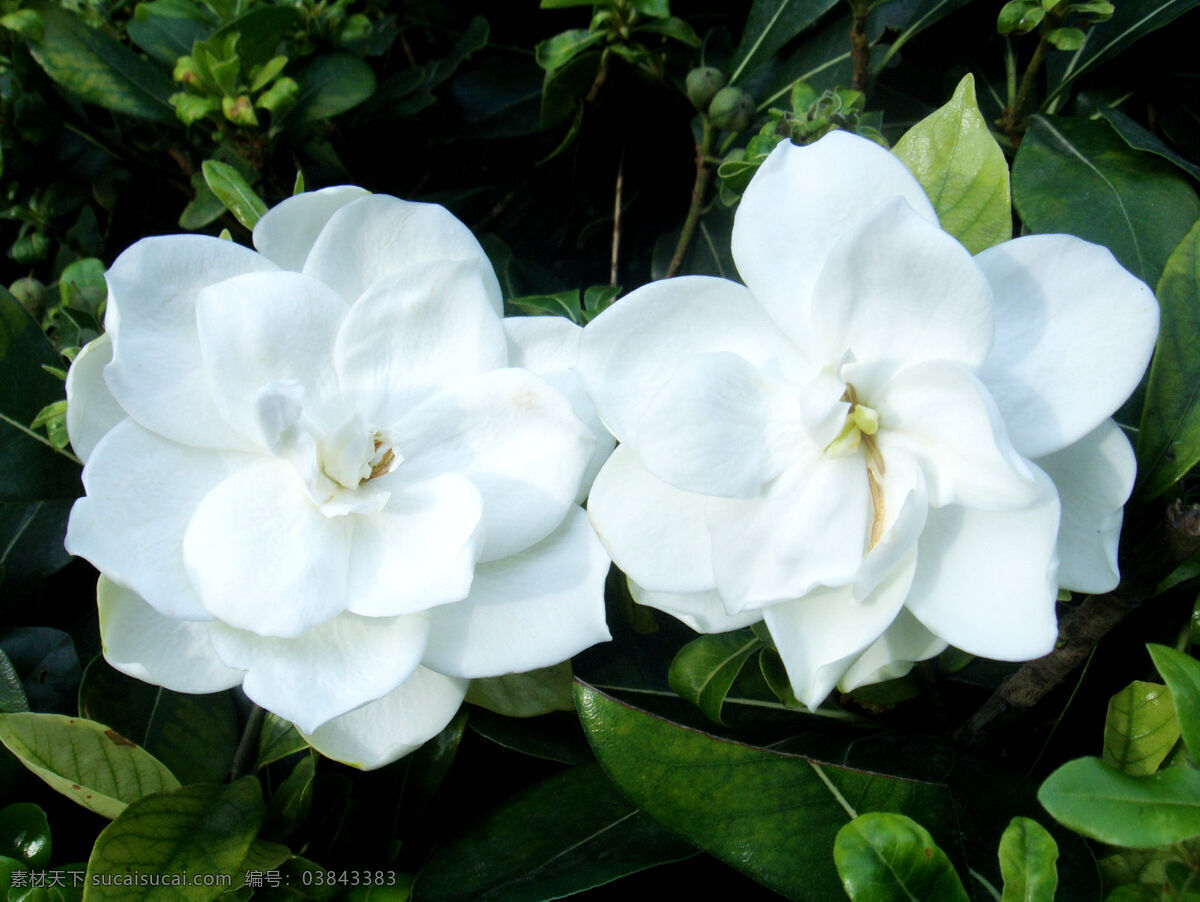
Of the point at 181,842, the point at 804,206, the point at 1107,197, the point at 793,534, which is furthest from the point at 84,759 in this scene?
the point at 1107,197

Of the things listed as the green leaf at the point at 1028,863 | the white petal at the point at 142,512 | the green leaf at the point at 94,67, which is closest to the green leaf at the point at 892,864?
the green leaf at the point at 1028,863

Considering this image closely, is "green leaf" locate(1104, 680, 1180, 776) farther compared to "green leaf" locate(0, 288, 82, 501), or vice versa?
"green leaf" locate(0, 288, 82, 501)

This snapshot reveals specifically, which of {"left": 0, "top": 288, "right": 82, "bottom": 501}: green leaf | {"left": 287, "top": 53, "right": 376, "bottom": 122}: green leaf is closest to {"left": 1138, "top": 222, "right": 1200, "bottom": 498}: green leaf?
{"left": 287, "top": 53, "right": 376, "bottom": 122}: green leaf

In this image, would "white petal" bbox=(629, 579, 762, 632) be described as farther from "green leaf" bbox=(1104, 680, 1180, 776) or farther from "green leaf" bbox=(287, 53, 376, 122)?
"green leaf" bbox=(287, 53, 376, 122)

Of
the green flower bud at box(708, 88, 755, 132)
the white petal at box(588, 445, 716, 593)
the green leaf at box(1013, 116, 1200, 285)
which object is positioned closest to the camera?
the white petal at box(588, 445, 716, 593)

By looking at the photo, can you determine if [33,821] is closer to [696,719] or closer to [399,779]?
[399,779]

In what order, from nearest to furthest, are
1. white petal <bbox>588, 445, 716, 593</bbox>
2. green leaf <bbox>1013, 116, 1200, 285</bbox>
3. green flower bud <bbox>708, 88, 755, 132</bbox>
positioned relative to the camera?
white petal <bbox>588, 445, 716, 593</bbox>
green leaf <bbox>1013, 116, 1200, 285</bbox>
green flower bud <bbox>708, 88, 755, 132</bbox>

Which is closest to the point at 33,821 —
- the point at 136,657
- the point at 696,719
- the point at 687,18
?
the point at 136,657

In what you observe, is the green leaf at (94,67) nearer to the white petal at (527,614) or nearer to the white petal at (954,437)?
the white petal at (527,614)
